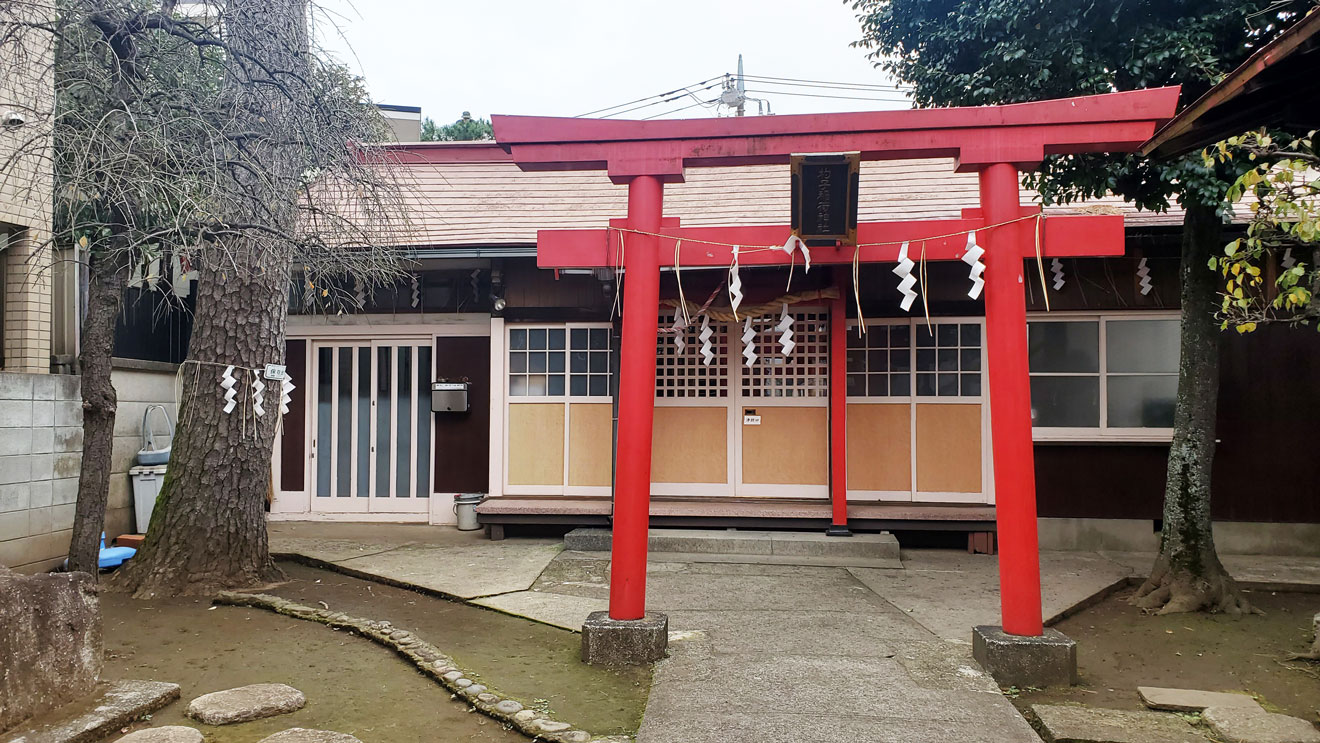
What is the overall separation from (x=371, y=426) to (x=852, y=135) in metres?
7.03

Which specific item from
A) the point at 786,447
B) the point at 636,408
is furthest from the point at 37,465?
the point at 786,447

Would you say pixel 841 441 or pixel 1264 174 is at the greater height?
pixel 1264 174

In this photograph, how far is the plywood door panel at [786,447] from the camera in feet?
29.5

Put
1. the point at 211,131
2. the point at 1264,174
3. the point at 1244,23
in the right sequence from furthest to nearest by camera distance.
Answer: the point at 1244,23
the point at 211,131
the point at 1264,174

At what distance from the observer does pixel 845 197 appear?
4.96 meters

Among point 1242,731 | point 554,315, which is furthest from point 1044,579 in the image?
point 554,315

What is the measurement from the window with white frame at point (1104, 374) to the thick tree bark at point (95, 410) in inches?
324

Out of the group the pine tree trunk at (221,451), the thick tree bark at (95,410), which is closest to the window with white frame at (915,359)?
the pine tree trunk at (221,451)

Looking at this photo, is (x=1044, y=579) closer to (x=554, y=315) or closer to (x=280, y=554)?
(x=554, y=315)

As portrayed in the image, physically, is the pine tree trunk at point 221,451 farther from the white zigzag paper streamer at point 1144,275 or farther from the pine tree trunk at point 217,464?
the white zigzag paper streamer at point 1144,275

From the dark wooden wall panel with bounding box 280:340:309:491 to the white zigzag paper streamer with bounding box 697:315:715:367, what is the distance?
188 inches

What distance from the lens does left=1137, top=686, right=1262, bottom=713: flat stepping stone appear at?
15.1 ft

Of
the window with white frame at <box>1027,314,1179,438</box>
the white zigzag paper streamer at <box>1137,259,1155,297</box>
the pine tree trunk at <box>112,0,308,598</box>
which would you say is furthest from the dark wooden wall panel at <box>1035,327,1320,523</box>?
the pine tree trunk at <box>112,0,308,598</box>

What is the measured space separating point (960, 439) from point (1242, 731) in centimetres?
472
